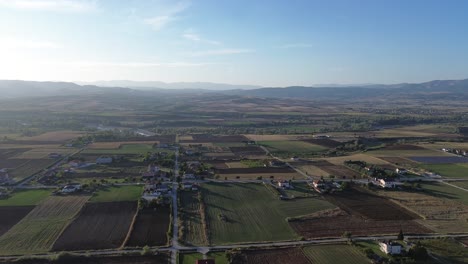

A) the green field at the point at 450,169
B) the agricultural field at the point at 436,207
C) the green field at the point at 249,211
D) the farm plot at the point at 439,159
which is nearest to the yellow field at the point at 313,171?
the agricultural field at the point at 436,207

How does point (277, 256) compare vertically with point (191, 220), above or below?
below

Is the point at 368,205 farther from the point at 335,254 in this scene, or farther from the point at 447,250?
the point at 335,254

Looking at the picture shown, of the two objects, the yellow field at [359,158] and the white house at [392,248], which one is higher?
the white house at [392,248]

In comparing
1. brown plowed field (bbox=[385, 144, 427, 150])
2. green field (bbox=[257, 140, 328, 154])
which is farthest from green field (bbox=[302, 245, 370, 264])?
brown plowed field (bbox=[385, 144, 427, 150])

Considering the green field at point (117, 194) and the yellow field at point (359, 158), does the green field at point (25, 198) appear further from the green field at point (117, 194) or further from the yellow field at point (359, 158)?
the yellow field at point (359, 158)

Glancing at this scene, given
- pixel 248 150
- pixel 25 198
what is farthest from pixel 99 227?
pixel 248 150

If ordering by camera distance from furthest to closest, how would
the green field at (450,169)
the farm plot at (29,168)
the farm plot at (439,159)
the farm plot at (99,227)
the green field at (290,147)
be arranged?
the green field at (290,147) → the farm plot at (439,159) → the green field at (450,169) → the farm plot at (29,168) → the farm plot at (99,227)

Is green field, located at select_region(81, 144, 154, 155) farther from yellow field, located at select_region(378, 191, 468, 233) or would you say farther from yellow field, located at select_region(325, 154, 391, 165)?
yellow field, located at select_region(378, 191, 468, 233)
